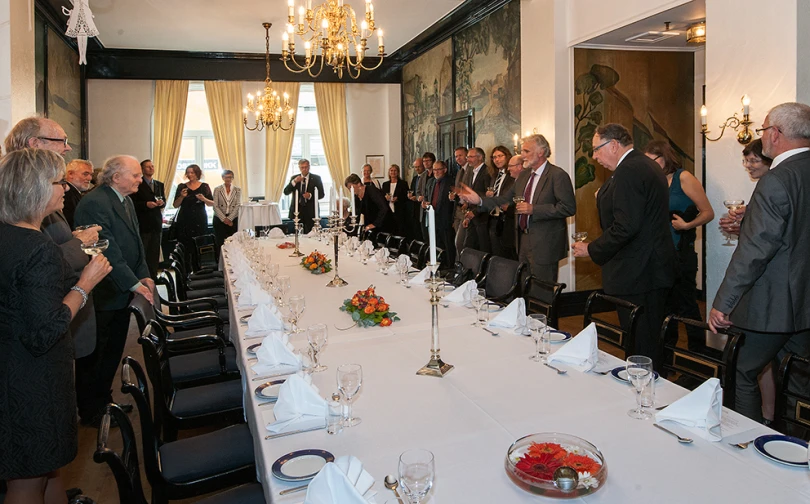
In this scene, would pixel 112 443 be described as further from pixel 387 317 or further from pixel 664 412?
pixel 664 412

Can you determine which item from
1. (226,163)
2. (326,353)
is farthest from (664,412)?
(226,163)

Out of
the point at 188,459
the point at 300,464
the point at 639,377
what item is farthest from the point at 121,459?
the point at 639,377

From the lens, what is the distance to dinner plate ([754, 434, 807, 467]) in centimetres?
174

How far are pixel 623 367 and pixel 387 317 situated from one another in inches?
53.6

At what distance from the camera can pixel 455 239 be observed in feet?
29.7

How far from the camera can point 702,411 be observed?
6.52ft

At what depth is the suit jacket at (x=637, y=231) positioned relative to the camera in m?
4.13

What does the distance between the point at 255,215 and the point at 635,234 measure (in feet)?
28.4

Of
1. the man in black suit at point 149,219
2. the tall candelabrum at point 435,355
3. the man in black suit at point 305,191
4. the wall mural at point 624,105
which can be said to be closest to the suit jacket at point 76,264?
the tall candelabrum at point 435,355

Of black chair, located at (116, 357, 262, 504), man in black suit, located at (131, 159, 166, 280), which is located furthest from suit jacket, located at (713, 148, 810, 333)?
man in black suit, located at (131, 159, 166, 280)

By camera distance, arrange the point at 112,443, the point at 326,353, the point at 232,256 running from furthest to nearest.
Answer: the point at 232,256 → the point at 112,443 → the point at 326,353

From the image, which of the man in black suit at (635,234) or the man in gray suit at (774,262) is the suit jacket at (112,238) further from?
the man in gray suit at (774,262)

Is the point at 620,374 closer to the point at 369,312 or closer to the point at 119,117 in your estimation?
the point at 369,312

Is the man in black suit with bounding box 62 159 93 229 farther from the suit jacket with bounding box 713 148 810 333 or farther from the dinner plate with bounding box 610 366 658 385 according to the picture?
the suit jacket with bounding box 713 148 810 333
